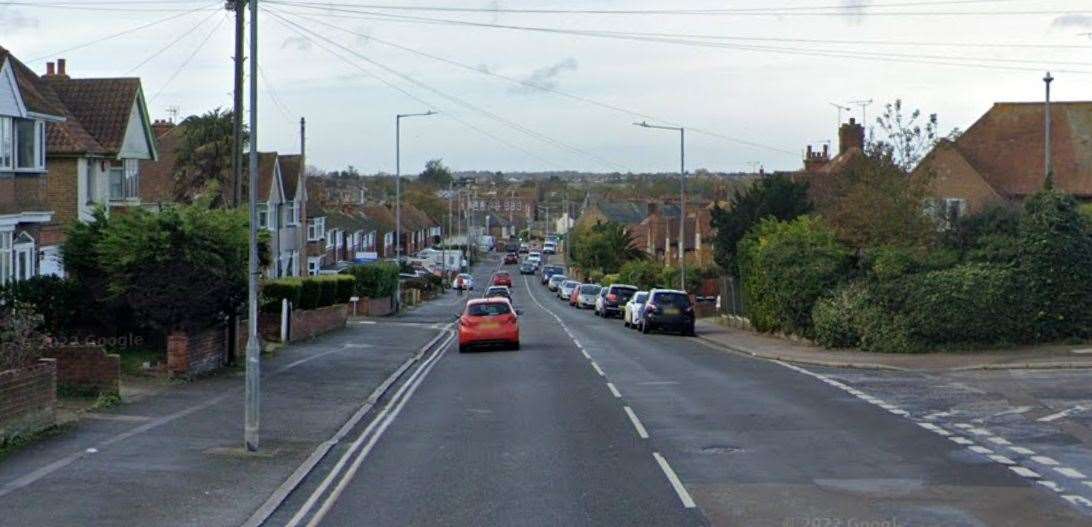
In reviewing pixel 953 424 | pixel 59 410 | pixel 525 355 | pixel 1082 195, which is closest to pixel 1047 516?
pixel 953 424

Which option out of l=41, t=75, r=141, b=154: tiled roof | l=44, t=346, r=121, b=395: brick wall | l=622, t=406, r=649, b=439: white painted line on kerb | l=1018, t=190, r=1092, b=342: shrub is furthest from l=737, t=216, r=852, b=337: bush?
l=44, t=346, r=121, b=395: brick wall

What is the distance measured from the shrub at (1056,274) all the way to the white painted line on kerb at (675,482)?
15982 mm

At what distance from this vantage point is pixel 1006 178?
159 feet

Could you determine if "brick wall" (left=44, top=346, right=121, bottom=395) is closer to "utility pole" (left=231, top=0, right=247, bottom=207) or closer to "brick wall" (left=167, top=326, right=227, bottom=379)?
"brick wall" (left=167, top=326, right=227, bottom=379)

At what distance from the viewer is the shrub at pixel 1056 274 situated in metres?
28.0

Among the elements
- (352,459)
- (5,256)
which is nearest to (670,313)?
(5,256)

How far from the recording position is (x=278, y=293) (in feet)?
114

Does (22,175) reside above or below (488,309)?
above

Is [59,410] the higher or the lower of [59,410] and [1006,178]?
the lower

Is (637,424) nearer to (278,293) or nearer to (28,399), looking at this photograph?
(28,399)

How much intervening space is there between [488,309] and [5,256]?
12.0 metres

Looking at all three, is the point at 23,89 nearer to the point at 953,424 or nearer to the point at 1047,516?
the point at 953,424

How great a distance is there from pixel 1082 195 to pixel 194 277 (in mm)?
33976

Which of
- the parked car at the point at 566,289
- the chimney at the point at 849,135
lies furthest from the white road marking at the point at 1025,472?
the parked car at the point at 566,289
